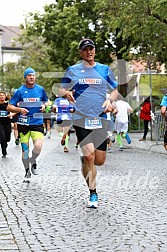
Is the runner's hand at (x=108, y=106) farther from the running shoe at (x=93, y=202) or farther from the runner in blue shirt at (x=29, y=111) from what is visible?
the runner in blue shirt at (x=29, y=111)

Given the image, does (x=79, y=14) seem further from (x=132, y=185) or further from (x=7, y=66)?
(x=7, y=66)

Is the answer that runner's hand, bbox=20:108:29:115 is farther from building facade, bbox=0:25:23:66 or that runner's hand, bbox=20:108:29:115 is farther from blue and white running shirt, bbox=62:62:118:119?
building facade, bbox=0:25:23:66

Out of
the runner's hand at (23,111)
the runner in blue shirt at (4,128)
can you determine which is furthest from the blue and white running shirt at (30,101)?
the runner in blue shirt at (4,128)

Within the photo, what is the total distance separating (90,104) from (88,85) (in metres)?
0.24

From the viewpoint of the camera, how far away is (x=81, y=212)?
7180mm

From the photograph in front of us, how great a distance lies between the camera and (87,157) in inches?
300

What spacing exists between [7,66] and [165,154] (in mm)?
55681

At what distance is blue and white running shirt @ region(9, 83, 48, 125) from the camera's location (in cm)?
1010

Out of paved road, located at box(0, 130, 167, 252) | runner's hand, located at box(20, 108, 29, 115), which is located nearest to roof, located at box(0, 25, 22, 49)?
paved road, located at box(0, 130, 167, 252)

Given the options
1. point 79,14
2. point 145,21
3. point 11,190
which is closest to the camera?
point 11,190

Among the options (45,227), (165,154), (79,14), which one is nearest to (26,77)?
(45,227)

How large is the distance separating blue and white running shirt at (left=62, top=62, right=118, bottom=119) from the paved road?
3.98 feet

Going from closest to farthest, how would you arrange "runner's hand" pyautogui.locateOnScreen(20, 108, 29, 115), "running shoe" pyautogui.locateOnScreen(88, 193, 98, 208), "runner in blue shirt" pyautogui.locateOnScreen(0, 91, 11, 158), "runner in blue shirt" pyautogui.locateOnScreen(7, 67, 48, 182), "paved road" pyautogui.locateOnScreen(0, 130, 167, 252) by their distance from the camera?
"paved road" pyautogui.locateOnScreen(0, 130, 167, 252), "running shoe" pyautogui.locateOnScreen(88, 193, 98, 208), "runner's hand" pyautogui.locateOnScreen(20, 108, 29, 115), "runner in blue shirt" pyautogui.locateOnScreen(7, 67, 48, 182), "runner in blue shirt" pyautogui.locateOnScreen(0, 91, 11, 158)

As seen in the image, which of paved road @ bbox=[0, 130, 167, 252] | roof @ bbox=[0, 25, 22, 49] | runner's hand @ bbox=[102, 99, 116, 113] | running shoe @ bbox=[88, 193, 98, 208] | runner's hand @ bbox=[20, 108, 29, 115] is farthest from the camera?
roof @ bbox=[0, 25, 22, 49]
